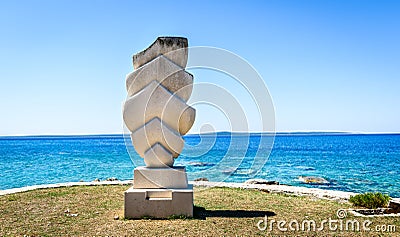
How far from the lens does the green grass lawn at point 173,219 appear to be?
25.0ft

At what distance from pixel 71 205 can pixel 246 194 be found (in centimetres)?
526

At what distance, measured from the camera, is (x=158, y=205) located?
28.2 ft

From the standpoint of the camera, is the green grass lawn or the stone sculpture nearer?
the green grass lawn

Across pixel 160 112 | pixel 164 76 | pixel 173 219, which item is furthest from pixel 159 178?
pixel 164 76

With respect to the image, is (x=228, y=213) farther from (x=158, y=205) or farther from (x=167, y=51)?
(x=167, y=51)

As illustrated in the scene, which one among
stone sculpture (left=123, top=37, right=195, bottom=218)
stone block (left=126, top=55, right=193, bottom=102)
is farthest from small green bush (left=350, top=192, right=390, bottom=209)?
stone block (left=126, top=55, right=193, bottom=102)

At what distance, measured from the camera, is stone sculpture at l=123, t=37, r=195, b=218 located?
886 centimetres

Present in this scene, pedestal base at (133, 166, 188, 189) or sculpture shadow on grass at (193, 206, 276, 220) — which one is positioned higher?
pedestal base at (133, 166, 188, 189)

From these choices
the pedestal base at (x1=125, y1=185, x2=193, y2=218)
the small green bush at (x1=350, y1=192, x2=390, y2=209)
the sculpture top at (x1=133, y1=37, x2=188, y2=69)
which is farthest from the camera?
the small green bush at (x1=350, y1=192, x2=390, y2=209)

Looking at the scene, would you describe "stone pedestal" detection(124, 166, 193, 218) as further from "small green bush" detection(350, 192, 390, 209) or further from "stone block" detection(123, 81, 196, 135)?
"small green bush" detection(350, 192, 390, 209)

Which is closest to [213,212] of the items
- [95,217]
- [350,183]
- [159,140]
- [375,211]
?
[159,140]

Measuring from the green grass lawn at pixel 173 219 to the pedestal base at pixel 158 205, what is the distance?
0.70 ft

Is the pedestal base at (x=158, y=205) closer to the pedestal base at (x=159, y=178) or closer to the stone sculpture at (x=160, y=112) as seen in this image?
the stone sculpture at (x=160, y=112)

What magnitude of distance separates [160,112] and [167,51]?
144cm
